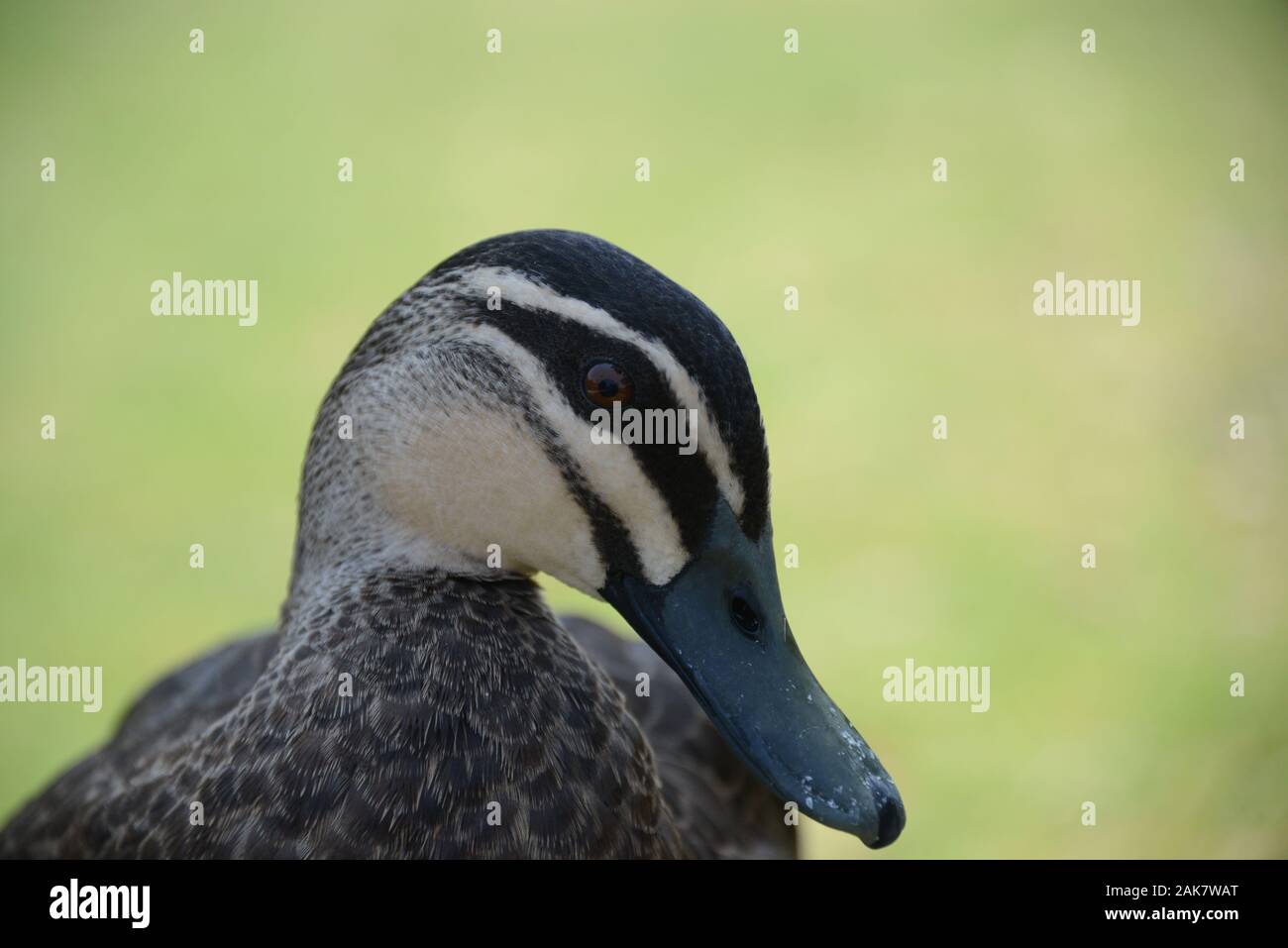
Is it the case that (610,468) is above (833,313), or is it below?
below

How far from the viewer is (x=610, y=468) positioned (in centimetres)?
127

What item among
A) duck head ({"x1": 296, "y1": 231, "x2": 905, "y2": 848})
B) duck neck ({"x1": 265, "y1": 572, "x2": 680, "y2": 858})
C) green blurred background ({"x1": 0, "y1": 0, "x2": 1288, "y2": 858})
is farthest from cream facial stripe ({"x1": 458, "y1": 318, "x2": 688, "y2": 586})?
green blurred background ({"x1": 0, "y1": 0, "x2": 1288, "y2": 858})

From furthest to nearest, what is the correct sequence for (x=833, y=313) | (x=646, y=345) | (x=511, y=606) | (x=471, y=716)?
(x=833, y=313), (x=511, y=606), (x=471, y=716), (x=646, y=345)

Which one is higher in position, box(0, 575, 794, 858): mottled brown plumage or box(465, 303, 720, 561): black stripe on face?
box(465, 303, 720, 561): black stripe on face

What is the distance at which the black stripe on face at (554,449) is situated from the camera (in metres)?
1.29

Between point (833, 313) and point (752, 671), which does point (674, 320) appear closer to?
point (752, 671)

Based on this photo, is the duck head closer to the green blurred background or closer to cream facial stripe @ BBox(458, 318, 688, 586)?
cream facial stripe @ BBox(458, 318, 688, 586)

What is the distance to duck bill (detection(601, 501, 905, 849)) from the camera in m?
1.29

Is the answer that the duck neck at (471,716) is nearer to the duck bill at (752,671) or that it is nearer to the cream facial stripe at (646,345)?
the duck bill at (752,671)

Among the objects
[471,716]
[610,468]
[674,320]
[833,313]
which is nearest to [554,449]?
[610,468]

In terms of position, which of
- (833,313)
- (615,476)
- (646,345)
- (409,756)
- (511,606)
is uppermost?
(833,313)

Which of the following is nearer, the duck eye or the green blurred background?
the duck eye

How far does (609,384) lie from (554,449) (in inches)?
3.7

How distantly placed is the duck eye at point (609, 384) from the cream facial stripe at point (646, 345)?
0.10 ft
